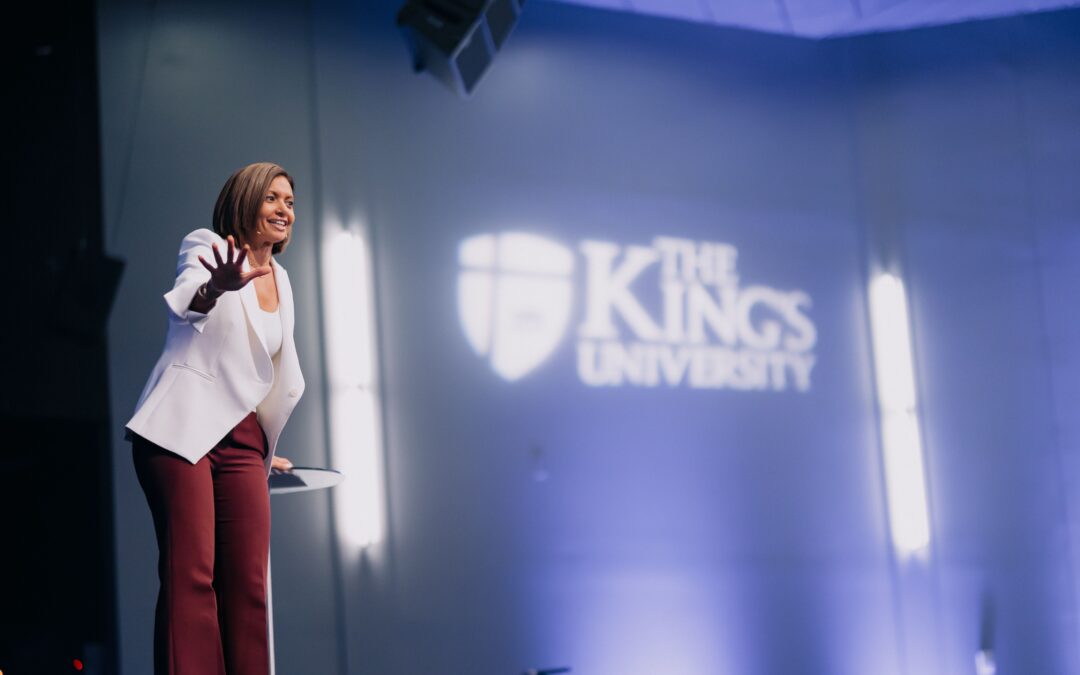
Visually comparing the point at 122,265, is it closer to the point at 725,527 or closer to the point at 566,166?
the point at 566,166

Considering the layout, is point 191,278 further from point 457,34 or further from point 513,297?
point 513,297

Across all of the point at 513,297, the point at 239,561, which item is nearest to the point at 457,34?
the point at 513,297

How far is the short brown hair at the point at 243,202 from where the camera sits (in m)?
1.88

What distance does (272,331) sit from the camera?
6.24 ft

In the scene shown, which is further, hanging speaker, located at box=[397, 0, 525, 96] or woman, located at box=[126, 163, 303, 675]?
hanging speaker, located at box=[397, 0, 525, 96]

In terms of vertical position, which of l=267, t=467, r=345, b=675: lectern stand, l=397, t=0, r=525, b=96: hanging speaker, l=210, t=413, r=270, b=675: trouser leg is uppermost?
l=397, t=0, r=525, b=96: hanging speaker

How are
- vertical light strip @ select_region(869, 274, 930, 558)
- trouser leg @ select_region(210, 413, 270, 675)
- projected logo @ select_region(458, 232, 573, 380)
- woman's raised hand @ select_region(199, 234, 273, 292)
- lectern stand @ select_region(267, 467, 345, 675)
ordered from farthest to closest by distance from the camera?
vertical light strip @ select_region(869, 274, 930, 558), projected logo @ select_region(458, 232, 573, 380), lectern stand @ select_region(267, 467, 345, 675), trouser leg @ select_region(210, 413, 270, 675), woman's raised hand @ select_region(199, 234, 273, 292)

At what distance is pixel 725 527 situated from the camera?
4711mm

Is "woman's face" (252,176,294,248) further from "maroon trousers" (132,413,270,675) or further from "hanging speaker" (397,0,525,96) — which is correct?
"hanging speaker" (397,0,525,96)

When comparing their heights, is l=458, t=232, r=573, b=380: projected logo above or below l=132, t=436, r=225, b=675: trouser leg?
above

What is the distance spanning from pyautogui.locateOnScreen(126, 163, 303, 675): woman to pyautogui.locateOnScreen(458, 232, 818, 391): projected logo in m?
2.49

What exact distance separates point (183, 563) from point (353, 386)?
2394 mm

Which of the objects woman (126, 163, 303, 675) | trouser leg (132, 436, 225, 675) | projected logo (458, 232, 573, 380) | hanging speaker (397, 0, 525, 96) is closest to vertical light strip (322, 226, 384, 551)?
projected logo (458, 232, 573, 380)

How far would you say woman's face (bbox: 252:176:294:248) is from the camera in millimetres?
1880
